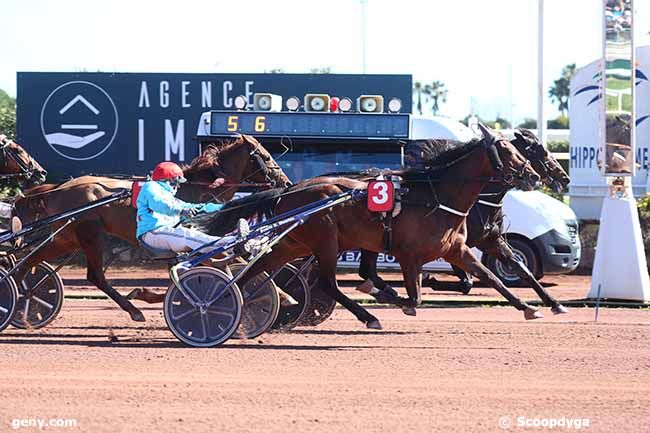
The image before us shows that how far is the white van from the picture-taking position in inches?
622

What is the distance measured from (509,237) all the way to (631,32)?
3506 millimetres

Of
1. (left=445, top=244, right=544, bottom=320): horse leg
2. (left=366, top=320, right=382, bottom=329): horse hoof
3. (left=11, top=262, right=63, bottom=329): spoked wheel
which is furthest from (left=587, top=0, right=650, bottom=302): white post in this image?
(left=11, top=262, right=63, bottom=329): spoked wheel

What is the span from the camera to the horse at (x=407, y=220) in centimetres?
1070

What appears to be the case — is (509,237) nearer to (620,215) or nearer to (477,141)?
(620,215)

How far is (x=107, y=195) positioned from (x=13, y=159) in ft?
4.75

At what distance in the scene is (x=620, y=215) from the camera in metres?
13.9

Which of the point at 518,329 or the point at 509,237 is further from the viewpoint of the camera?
the point at 509,237

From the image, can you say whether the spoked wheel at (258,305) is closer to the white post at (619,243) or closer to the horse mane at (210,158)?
the horse mane at (210,158)

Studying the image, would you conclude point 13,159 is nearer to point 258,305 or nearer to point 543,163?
point 258,305

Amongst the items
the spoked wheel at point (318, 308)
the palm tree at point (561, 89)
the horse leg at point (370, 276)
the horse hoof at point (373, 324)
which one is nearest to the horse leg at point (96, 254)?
the spoked wheel at point (318, 308)

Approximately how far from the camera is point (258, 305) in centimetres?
1030

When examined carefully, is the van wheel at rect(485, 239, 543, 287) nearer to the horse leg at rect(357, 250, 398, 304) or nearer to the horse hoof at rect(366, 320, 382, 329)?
the horse leg at rect(357, 250, 398, 304)

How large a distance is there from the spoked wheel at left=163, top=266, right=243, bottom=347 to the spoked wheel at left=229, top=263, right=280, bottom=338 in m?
0.48

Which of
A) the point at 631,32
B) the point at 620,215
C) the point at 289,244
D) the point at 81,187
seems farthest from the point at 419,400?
the point at 631,32
